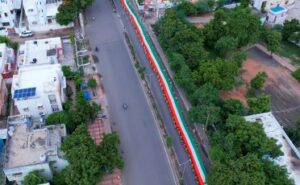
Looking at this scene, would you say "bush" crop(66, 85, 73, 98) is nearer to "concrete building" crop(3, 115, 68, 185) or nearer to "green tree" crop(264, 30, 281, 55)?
"concrete building" crop(3, 115, 68, 185)

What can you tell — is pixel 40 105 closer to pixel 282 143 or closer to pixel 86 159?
pixel 86 159

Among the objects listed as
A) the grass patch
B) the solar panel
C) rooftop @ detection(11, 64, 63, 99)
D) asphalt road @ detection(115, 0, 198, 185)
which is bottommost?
asphalt road @ detection(115, 0, 198, 185)

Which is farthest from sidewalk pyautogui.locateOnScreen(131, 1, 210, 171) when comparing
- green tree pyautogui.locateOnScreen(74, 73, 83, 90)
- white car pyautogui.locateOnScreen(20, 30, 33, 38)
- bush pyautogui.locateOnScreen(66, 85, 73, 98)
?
white car pyautogui.locateOnScreen(20, 30, 33, 38)

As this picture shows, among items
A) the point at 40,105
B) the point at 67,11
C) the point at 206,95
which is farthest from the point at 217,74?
the point at 67,11

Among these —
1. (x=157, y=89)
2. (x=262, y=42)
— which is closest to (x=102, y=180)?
(x=157, y=89)

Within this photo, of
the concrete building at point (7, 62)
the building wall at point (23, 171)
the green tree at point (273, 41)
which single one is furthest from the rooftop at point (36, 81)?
the green tree at point (273, 41)

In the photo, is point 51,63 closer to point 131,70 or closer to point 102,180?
point 131,70
